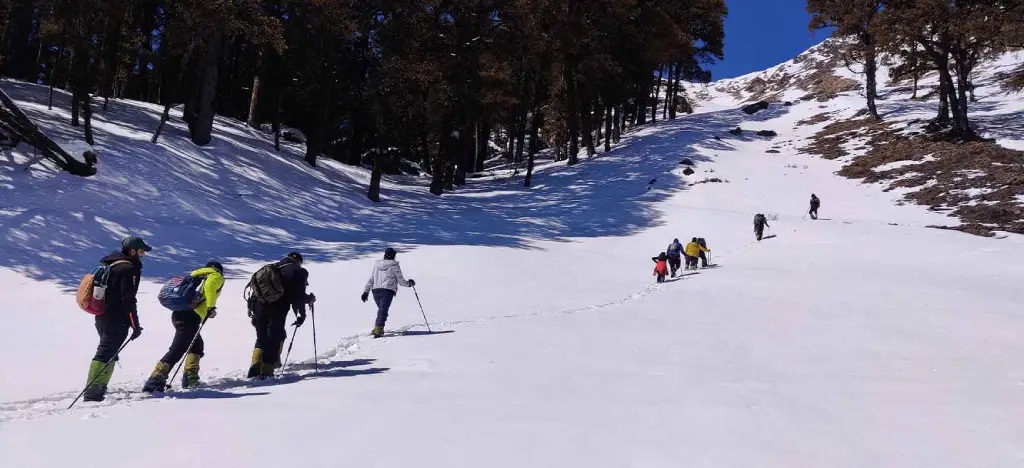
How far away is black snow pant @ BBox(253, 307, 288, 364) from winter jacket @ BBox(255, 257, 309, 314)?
0.24 ft

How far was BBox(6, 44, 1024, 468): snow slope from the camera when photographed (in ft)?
15.3

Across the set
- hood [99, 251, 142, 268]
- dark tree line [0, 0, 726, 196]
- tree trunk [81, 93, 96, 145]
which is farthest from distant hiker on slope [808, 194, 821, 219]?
tree trunk [81, 93, 96, 145]

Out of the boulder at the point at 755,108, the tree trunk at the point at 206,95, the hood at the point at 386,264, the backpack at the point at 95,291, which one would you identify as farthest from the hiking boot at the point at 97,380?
the boulder at the point at 755,108

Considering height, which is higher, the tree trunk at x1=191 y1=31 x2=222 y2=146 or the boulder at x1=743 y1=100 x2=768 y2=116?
the boulder at x1=743 y1=100 x2=768 y2=116

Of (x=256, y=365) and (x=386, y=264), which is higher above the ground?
(x=386, y=264)

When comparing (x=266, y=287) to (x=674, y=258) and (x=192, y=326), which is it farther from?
(x=674, y=258)

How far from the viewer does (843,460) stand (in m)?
4.46

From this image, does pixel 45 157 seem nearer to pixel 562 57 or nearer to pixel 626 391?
pixel 626 391

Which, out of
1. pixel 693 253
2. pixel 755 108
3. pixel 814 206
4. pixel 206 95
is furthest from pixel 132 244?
pixel 755 108

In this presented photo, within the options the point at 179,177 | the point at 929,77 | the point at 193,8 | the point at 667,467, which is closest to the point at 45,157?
the point at 179,177

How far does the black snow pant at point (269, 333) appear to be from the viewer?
7.89m

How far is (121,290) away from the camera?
22.1 ft

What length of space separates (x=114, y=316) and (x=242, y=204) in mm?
17150

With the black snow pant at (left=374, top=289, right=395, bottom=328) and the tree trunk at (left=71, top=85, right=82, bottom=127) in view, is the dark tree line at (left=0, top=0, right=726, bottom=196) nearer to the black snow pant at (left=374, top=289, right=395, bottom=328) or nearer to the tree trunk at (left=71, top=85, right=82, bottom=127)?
the tree trunk at (left=71, top=85, right=82, bottom=127)
